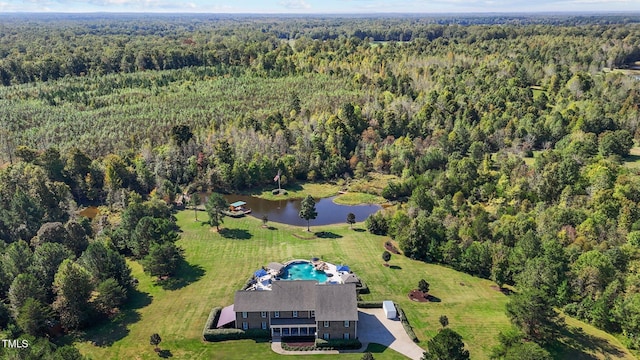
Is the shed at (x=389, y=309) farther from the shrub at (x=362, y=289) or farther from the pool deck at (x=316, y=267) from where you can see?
Answer: the pool deck at (x=316, y=267)

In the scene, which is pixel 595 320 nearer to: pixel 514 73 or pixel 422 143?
pixel 422 143

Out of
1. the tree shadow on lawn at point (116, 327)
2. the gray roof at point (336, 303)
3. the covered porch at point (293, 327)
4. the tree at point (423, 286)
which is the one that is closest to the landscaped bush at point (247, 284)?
the covered porch at point (293, 327)

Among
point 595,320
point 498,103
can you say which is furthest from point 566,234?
point 498,103

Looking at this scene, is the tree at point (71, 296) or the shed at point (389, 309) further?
the shed at point (389, 309)

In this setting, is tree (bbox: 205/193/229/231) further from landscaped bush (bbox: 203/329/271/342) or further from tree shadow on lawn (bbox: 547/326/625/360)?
tree shadow on lawn (bbox: 547/326/625/360)

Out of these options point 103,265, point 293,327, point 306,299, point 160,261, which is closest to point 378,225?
point 306,299

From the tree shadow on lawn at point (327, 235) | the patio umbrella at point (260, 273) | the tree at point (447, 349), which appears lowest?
the tree shadow on lawn at point (327, 235)
